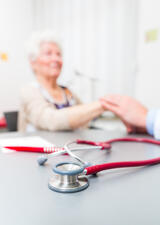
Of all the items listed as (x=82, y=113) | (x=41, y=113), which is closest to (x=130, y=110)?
(x=82, y=113)

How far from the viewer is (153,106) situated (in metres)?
1.86

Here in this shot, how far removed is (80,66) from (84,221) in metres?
2.42

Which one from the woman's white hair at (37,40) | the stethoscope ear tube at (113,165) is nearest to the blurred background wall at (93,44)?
the woman's white hair at (37,40)

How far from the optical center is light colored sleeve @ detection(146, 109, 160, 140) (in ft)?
2.66

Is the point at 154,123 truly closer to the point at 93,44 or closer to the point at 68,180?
the point at 68,180

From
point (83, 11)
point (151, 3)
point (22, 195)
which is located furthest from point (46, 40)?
point (83, 11)

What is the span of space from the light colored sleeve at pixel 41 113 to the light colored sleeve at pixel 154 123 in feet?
1.11

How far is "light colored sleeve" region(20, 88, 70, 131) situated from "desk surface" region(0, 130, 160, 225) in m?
0.48

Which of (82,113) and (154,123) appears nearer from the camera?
(154,123)

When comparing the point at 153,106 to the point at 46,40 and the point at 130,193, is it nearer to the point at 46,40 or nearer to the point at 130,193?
the point at 46,40

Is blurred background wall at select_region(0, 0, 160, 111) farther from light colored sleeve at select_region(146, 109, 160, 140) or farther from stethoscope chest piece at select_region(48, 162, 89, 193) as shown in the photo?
stethoscope chest piece at select_region(48, 162, 89, 193)

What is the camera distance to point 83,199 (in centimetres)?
34

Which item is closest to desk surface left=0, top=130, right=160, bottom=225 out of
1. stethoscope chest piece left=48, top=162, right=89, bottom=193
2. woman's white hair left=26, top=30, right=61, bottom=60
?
stethoscope chest piece left=48, top=162, right=89, bottom=193

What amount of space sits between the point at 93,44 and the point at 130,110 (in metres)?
1.70
